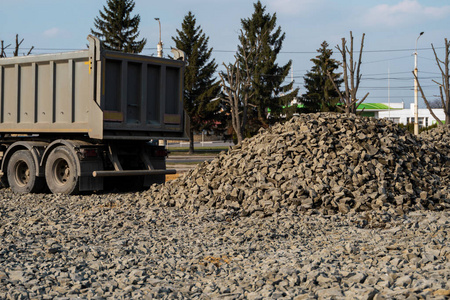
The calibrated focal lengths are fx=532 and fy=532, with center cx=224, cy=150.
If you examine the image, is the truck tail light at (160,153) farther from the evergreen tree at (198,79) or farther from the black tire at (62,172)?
the evergreen tree at (198,79)

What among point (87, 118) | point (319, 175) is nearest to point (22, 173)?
point (87, 118)

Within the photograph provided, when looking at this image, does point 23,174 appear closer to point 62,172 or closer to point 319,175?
point 62,172

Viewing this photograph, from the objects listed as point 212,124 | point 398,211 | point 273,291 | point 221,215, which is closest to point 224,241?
point 221,215

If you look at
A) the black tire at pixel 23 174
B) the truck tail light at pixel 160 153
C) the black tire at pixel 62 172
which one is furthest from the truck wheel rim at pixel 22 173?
the truck tail light at pixel 160 153

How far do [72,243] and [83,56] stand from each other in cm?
616

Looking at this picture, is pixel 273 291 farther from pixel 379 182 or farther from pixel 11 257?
pixel 379 182

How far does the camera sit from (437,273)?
527 centimetres

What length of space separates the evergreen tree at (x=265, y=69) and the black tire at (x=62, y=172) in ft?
109

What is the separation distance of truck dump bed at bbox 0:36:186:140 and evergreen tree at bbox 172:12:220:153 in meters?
29.3

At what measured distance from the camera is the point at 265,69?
45719mm

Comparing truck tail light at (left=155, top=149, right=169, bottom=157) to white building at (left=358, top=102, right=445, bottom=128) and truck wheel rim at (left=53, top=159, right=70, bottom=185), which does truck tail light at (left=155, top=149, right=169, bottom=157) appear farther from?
white building at (left=358, top=102, right=445, bottom=128)

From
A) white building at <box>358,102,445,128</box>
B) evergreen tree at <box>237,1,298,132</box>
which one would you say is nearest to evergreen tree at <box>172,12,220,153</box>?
evergreen tree at <box>237,1,298,132</box>

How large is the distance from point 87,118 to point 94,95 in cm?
60

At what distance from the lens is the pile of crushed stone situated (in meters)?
9.60
